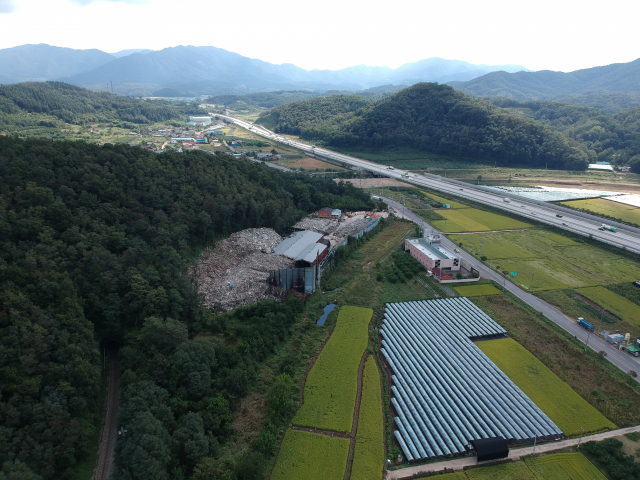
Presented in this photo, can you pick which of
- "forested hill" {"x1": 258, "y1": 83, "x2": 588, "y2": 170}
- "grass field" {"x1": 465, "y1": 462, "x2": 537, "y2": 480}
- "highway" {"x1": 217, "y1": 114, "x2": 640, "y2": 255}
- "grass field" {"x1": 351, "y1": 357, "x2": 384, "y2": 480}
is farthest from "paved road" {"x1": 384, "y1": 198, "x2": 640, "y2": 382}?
"forested hill" {"x1": 258, "y1": 83, "x2": 588, "y2": 170}

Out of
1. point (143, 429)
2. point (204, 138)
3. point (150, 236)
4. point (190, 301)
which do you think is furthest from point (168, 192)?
point (204, 138)

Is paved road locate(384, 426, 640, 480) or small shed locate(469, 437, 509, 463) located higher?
small shed locate(469, 437, 509, 463)

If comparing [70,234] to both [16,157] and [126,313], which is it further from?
[16,157]

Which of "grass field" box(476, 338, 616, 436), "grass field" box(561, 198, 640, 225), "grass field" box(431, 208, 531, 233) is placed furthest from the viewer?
"grass field" box(561, 198, 640, 225)

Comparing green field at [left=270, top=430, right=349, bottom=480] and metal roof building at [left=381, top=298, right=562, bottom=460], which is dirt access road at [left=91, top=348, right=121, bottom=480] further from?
metal roof building at [left=381, top=298, right=562, bottom=460]

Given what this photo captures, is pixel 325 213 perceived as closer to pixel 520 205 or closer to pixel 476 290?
pixel 476 290

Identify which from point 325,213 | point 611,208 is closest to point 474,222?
point 325,213
